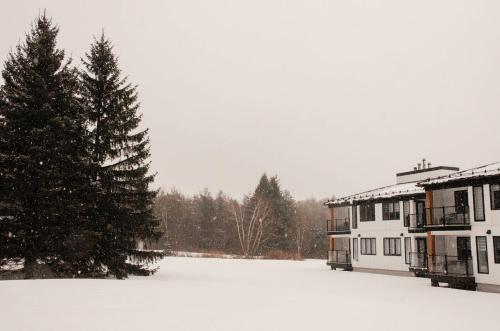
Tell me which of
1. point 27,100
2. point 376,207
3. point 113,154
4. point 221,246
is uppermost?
point 27,100

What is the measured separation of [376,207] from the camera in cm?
3875

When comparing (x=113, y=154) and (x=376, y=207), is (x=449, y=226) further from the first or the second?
(x=113, y=154)

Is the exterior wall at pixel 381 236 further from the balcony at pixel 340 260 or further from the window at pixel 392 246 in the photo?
the balcony at pixel 340 260

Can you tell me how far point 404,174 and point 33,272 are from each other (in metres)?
32.9

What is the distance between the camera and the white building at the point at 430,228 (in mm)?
25578

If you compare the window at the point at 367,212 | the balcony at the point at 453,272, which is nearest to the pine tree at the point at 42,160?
the balcony at the point at 453,272

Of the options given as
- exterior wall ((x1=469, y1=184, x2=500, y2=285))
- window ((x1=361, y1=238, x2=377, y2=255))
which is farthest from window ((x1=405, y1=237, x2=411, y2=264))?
exterior wall ((x1=469, y1=184, x2=500, y2=285))

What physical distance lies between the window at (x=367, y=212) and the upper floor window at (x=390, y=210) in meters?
1.29

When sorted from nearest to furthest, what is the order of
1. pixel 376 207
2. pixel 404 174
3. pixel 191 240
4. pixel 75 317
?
pixel 75 317 → pixel 376 207 → pixel 404 174 → pixel 191 240

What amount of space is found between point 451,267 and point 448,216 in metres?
4.99

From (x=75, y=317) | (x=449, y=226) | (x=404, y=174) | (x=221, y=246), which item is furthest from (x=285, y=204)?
(x=75, y=317)

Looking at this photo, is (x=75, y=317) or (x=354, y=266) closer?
(x=75, y=317)

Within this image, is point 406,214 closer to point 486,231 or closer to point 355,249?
point 355,249

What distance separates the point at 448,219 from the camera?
1158 inches
